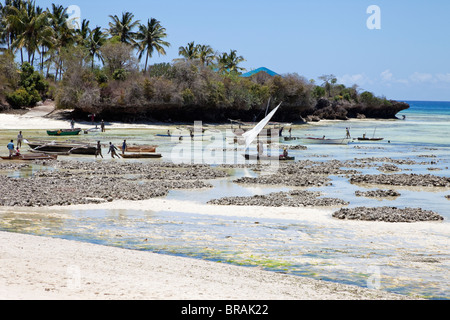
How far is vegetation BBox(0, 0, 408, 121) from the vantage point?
79.8 metres

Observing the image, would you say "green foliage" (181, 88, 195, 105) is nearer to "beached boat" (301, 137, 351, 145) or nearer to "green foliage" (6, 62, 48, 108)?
"green foliage" (6, 62, 48, 108)

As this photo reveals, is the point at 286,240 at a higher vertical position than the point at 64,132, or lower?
lower

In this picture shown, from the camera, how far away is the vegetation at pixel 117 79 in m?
79.8

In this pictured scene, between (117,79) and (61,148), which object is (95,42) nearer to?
(117,79)

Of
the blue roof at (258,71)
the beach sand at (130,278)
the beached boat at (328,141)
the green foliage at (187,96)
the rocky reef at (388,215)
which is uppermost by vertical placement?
the blue roof at (258,71)

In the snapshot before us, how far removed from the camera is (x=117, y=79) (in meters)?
85.2

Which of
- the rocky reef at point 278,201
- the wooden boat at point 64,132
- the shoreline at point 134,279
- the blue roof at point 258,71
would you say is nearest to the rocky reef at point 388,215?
the rocky reef at point 278,201

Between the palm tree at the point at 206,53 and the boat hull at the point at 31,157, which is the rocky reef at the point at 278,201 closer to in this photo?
the boat hull at the point at 31,157

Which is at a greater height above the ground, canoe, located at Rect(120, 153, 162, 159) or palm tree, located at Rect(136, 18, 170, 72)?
palm tree, located at Rect(136, 18, 170, 72)

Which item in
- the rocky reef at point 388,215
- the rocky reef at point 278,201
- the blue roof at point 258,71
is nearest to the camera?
the rocky reef at point 388,215

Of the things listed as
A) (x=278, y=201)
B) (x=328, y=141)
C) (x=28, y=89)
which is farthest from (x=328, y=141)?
(x=28, y=89)

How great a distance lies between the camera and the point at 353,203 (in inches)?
968

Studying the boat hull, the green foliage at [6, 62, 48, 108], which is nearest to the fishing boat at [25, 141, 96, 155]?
the boat hull
